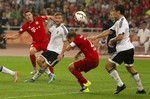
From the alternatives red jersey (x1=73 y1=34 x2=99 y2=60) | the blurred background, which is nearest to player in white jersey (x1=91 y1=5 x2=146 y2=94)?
red jersey (x1=73 y1=34 x2=99 y2=60)

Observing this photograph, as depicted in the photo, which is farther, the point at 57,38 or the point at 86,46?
the point at 57,38

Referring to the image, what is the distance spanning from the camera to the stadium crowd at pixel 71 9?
135 ft

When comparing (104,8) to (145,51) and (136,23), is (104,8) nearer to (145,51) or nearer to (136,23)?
(136,23)

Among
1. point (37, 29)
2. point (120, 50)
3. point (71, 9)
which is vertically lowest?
point (71, 9)

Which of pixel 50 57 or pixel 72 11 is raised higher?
pixel 50 57

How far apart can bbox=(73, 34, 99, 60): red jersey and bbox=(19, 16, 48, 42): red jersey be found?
4.94 m

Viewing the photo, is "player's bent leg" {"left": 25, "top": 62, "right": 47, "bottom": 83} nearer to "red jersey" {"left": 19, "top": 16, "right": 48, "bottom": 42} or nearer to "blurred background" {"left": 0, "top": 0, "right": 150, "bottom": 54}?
"red jersey" {"left": 19, "top": 16, "right": 48, "bottom": 42}

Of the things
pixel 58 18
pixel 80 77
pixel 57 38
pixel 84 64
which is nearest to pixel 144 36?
pixel 57 38

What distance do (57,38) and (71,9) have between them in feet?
76.7

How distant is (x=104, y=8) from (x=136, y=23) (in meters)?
3.32

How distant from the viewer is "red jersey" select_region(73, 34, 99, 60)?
16.0m

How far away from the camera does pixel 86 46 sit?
16172 mm

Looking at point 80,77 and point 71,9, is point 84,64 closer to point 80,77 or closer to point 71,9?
point 80,77

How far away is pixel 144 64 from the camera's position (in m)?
28.1
